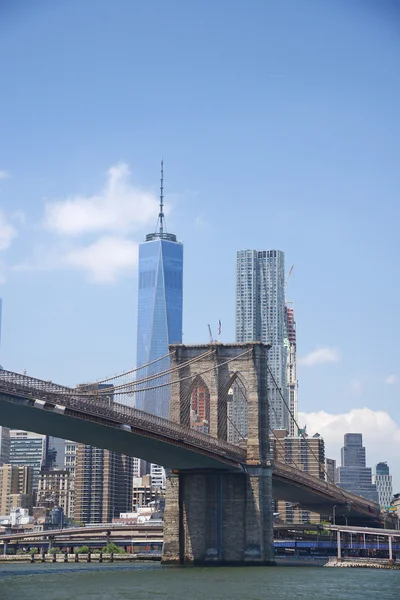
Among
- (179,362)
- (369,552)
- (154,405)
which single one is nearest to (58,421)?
(179,362)

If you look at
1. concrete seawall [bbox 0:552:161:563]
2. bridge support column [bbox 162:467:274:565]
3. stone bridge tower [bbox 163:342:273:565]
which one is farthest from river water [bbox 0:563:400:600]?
concrete seawall [bbox 0:552:161:563]

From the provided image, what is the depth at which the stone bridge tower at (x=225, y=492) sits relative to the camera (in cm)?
8400

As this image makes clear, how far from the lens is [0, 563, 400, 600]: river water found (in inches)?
2212

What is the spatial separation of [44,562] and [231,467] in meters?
36.0

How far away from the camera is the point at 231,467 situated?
8369 cm

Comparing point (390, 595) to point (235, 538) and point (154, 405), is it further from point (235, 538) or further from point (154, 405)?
point (154, 405)

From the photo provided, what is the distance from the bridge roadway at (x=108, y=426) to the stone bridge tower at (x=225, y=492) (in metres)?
1.46

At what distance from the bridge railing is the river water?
9205 millimetres

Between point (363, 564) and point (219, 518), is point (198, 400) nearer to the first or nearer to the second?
point (219, 518)

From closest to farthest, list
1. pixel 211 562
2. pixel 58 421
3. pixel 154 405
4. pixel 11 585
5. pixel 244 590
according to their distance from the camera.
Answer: pixel 244 590 → pixel 11 585 → pixel 58 421 → pixel 211 562 → pixel 154 405

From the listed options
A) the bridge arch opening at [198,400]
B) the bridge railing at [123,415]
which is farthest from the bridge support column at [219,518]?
the bridge arch opening at [198,400]

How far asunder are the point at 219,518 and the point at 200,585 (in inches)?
887

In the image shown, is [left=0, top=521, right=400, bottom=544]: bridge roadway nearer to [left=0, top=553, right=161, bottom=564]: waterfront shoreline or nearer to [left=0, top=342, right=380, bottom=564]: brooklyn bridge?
[left=0, top=553, right=161, bottom=564]: waterfront shoreline

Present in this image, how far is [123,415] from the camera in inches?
2805
